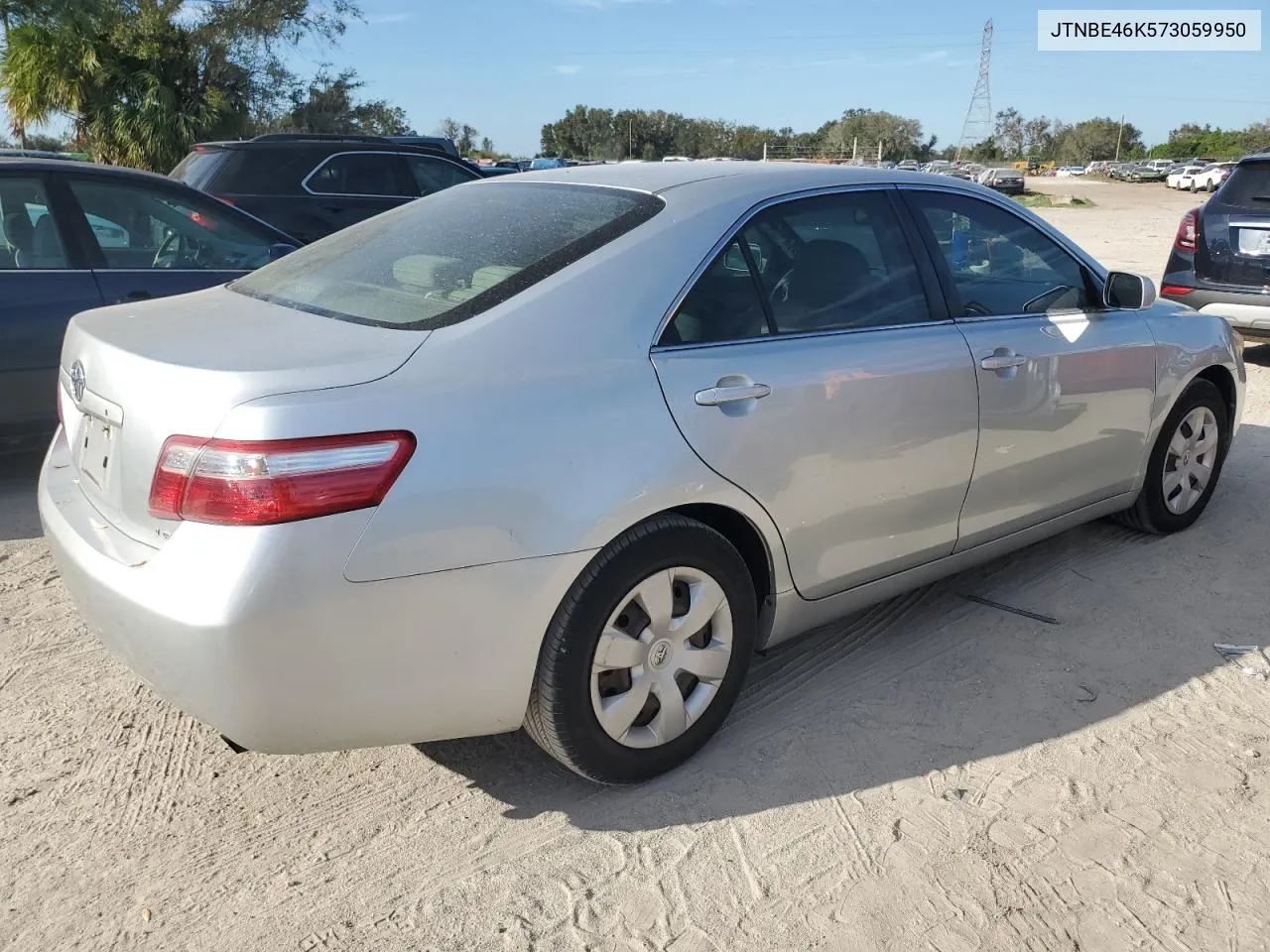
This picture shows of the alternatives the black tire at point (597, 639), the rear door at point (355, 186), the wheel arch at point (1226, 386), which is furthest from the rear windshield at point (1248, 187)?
the black tire at point (597, 639)

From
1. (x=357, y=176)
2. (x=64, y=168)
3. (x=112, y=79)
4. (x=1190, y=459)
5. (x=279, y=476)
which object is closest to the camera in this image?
(x=279, y=476)

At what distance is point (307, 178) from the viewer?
952cm

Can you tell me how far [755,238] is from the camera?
3.08 meters

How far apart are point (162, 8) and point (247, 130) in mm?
2937

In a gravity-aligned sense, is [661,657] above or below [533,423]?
below

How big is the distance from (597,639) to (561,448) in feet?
1.60

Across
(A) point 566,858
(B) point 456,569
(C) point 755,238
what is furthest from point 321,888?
(C) point 755,238

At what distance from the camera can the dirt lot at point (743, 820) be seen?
2.39m

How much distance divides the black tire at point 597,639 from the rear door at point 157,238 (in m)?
3.55

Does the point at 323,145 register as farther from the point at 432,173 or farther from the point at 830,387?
the point at 830,387

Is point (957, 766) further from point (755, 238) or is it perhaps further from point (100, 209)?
point (100, 209)

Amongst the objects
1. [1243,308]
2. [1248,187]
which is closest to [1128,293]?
[1243,308]

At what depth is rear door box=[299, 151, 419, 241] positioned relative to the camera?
9555 mm

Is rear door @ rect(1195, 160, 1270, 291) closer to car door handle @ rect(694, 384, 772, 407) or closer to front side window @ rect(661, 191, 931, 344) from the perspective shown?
front side window @ rect(661, 191, 931, 344)
